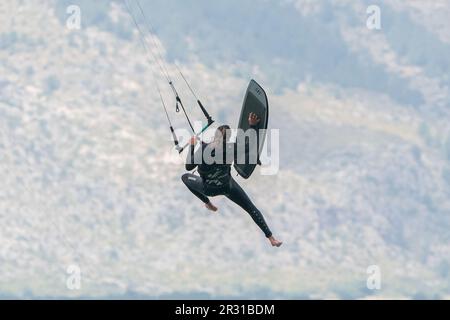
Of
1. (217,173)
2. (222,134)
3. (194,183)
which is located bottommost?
(194,183)

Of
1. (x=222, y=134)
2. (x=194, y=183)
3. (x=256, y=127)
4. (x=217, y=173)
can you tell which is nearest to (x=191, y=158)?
(x=217, y=173)

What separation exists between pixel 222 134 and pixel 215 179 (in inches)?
61.1

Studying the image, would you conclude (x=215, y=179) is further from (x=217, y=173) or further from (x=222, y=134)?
(x=222, y=134)

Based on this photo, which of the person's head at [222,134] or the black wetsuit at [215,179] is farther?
Answer: the black wetsuit at [215,179]

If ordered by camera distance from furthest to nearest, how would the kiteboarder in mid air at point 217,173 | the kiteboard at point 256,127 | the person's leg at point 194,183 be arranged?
the person's leg at point 194,183
the kiteboarder in mid air at point 217,173
the kiteboard at point 256,127

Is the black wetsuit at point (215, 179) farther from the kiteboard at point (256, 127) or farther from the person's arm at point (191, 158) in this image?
the kiteboard at point (256, 127)

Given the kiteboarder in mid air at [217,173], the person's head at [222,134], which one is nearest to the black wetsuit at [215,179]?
the kiteboarder in mid air at [217,173]

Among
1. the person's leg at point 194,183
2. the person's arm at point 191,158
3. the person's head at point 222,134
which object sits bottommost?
the person's leg at point 194,183

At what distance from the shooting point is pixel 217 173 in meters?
42.0

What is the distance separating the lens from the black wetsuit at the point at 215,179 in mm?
41531

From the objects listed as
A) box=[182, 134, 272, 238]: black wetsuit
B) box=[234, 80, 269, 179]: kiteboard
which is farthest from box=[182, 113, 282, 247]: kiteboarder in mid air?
box=[234, 80, 269, 179]: kiteboard
